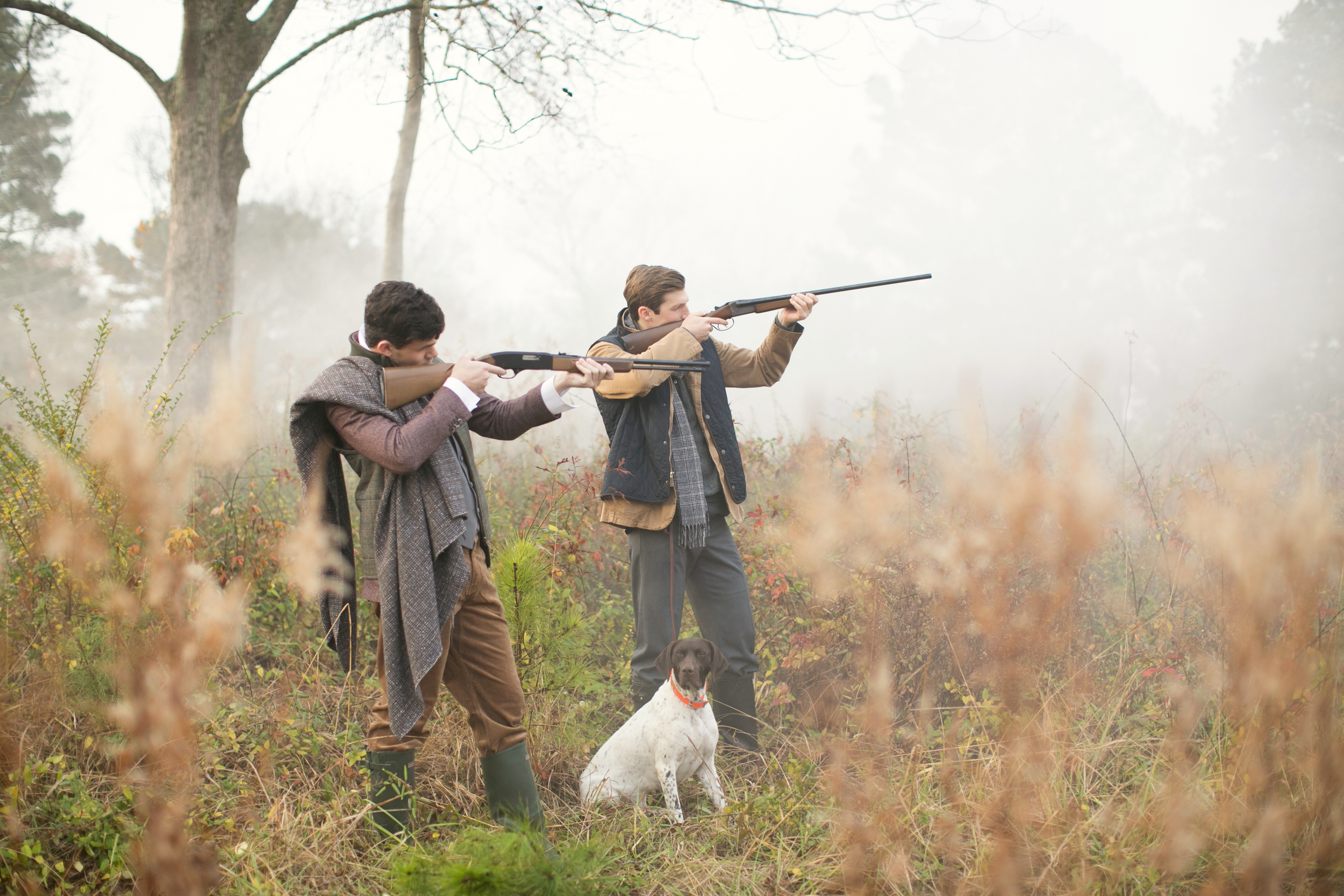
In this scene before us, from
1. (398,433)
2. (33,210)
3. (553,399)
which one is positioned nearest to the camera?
(398,433)

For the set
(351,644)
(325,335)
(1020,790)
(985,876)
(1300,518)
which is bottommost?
(985,876)

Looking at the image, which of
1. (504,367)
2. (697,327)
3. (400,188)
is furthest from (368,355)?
(400,188)

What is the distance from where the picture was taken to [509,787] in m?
2.50

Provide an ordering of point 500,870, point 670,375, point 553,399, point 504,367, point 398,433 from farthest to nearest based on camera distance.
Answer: point 670,375
point 504,367
point 553,399
point 398,433
point 500,870

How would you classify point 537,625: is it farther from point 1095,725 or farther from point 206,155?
point 206,155

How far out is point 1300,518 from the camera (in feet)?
7.06

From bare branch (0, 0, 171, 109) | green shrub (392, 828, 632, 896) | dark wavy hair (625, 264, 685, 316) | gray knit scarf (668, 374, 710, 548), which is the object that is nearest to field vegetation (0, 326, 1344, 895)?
green shrub (392, 828, 632, 896)

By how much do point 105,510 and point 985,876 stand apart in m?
3.39

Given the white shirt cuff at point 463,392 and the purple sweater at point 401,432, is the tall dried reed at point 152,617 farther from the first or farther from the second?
the white shirt cuff at point 463,392

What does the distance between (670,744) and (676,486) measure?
1016 millimetres

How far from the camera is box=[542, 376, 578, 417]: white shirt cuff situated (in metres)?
2.76

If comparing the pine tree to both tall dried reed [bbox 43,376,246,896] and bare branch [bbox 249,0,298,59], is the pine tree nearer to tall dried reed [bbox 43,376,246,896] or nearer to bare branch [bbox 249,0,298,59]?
bare branch [bbox 249,0,298,59]

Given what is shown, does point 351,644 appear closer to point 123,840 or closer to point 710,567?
point 123,840

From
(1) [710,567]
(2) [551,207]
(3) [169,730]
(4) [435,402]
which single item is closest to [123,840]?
(3) [169,730]
